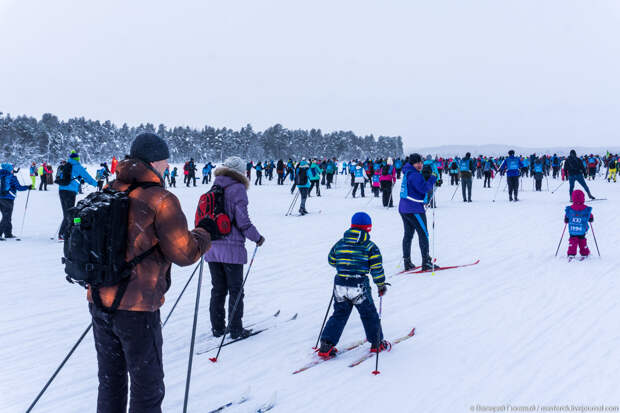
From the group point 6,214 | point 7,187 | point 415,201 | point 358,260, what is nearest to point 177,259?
point 358,260

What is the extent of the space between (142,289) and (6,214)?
9.83 m

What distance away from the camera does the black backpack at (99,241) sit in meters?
2.03

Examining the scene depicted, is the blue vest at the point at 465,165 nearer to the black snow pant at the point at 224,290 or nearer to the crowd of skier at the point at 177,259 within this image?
the crowd of skier at the point at 177,259

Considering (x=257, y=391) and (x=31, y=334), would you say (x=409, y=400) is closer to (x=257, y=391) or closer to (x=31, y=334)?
(x=257, y=391)

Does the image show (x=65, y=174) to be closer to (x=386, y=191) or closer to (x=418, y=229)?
(x=418, y=229)

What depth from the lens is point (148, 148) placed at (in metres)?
2.32

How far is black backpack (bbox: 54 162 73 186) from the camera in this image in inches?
356

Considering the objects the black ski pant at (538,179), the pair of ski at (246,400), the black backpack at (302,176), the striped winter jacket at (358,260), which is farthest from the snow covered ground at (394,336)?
the black ski pant at (538,179)

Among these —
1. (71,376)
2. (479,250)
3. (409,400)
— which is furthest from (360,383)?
(479,250)

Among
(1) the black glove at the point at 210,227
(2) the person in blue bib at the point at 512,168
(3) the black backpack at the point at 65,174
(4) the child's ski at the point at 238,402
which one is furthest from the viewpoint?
(2) the person in blue bib at the point at 512,168

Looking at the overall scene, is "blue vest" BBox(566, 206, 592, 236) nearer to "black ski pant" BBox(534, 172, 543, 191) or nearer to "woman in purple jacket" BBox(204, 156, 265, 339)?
"woman in purple jacket" BBox(204, 156, 265, 339)

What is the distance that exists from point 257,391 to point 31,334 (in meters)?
2.84

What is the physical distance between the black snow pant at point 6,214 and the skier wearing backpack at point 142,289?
9.22 m

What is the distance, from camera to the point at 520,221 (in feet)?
39.7
